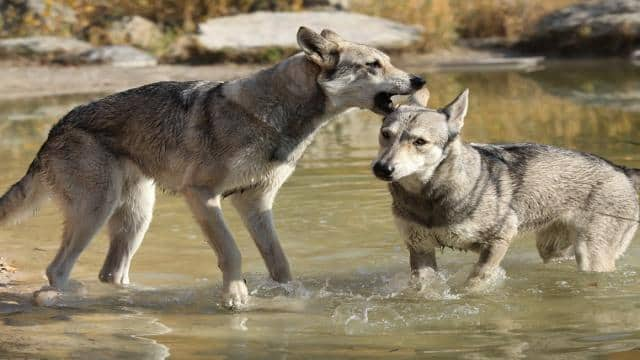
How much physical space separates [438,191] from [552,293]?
911 mm

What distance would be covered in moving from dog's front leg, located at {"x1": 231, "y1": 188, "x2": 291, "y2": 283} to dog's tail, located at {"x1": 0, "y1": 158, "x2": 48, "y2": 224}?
1196mm

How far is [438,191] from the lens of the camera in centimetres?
693

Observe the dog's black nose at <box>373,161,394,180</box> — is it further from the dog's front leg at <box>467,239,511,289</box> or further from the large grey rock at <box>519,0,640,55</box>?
the large grey rock at <box>519,0,640,55</box>

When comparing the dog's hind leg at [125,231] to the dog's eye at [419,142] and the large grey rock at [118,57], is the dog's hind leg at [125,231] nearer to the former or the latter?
the dog's eye at [419,142]

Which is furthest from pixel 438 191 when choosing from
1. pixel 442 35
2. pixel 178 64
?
pixel 442 35

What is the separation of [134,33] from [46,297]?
1384cm

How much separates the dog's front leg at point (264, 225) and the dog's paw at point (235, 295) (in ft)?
1.45

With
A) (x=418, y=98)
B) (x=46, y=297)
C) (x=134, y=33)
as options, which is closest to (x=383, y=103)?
(x=418, y=98)

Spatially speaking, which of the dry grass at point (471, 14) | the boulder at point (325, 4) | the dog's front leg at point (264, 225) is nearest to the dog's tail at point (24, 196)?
the dog's front leg at point (264, 225)

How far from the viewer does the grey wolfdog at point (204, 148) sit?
6.97 metres

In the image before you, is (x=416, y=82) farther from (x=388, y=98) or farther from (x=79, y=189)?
(x=79, y=189)

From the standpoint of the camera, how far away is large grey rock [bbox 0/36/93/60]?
1916 centimetres

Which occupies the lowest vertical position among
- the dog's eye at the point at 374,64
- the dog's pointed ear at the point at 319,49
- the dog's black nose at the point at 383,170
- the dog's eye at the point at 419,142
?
the dog's black nose at the point at 383,170

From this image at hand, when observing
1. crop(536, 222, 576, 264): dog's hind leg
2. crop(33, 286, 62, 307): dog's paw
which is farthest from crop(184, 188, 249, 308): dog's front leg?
crop(536, 222, 576, 264): dog's hind leg
